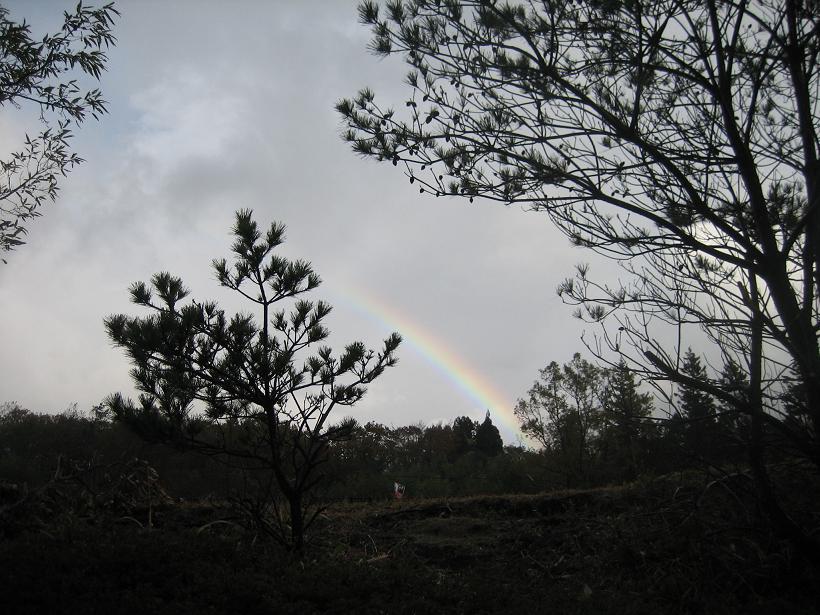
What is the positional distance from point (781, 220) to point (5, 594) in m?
5.98

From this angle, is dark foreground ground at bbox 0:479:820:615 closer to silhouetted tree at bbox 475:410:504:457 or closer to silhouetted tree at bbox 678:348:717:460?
silhouetted tree at bbox 678:348:717:460

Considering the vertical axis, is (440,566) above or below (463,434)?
below

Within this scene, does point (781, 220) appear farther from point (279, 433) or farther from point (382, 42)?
point (279, 433)

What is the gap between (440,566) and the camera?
513 cm

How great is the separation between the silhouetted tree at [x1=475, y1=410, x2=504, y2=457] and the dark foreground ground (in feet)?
77.5

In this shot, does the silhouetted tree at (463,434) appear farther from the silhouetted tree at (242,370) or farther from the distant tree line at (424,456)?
the silhouetted tree at (242,370)

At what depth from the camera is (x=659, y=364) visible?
4.39m

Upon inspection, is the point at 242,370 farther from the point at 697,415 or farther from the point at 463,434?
the point at 463,434

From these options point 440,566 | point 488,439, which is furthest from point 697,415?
point 488,439

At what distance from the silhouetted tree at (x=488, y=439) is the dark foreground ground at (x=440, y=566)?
23.6 meters

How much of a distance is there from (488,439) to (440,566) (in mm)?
25845

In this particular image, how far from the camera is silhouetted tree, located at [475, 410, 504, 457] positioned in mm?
29484

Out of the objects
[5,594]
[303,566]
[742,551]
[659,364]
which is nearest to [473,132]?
[659,364]

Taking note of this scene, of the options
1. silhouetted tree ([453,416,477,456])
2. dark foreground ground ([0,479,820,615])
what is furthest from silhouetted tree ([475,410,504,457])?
dark foreground ground ([0,479,820,615])
